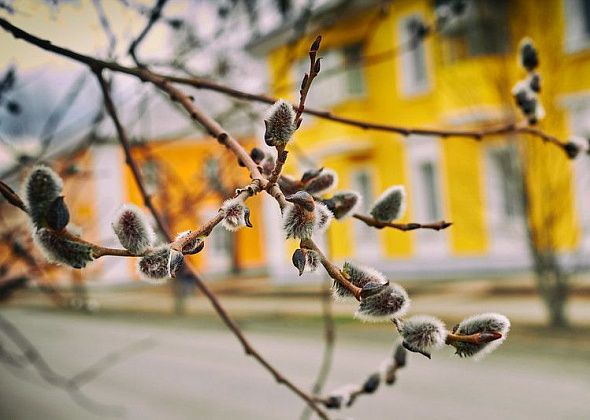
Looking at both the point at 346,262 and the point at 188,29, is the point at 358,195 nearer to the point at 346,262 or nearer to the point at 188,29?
the point at 346,262

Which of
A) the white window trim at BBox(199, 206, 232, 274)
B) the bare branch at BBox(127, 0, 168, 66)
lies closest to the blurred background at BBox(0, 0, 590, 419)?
the bare branch at BBox(127, 0, 168, 66)

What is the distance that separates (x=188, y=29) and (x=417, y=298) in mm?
10687

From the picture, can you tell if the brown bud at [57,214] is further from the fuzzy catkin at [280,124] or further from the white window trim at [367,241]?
the white window trim at [367,241]

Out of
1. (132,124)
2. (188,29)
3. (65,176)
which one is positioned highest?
(188,29)

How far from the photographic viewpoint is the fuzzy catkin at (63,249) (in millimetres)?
635

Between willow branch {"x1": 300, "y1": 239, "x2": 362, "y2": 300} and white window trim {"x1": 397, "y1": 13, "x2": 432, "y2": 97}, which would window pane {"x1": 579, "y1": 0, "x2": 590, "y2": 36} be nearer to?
white window trim {"x1": 397, "y1": 13, "x2": 432, "y2": 97}

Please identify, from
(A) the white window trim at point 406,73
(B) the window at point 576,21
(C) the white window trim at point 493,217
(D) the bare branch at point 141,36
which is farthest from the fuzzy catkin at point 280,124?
(A) the white window trim at point 406,73

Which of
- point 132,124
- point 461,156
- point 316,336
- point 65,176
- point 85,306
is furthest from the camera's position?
point 461,156

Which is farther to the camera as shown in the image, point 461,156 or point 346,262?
point 461,156

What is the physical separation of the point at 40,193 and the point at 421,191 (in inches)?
581

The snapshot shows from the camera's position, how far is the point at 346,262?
0.68 metres

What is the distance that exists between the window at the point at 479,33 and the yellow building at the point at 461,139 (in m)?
0.03

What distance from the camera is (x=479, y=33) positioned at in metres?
11.1

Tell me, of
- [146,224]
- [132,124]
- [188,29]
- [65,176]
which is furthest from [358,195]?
[188,29]
